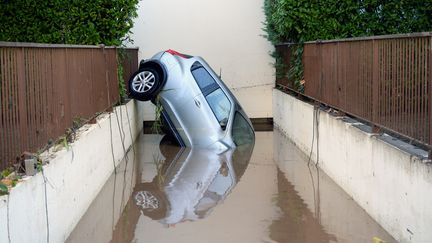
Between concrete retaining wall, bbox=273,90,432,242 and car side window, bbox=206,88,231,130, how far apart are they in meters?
2.27

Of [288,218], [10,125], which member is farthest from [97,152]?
[10,125]

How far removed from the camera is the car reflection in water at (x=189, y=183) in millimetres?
8922

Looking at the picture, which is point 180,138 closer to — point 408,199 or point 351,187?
point 351,187

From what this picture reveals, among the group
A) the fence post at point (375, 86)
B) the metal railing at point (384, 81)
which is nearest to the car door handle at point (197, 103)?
the metal railing at point (384, 81)

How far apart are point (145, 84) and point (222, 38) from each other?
497cm

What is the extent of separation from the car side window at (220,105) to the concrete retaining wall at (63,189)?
2354 millimetres

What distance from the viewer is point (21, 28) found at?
14.5 meters

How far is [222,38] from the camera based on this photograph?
18.5 m

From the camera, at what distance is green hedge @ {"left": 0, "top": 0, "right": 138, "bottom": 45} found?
46.1 feet

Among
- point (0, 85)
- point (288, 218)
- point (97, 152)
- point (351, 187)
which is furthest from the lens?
A: point (97, 152)

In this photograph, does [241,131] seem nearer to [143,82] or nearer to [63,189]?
[143,82]

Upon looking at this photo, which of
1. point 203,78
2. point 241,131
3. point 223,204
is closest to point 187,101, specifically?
point 203,78

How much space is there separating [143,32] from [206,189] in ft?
29.3

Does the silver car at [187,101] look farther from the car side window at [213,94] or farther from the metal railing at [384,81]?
the metal railing at [384,81]
